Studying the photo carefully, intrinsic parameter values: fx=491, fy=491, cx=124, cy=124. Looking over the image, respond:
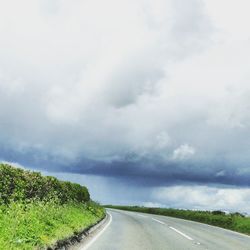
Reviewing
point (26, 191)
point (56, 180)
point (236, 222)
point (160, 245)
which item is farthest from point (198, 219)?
point (160, 245)

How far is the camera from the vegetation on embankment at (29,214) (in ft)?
46.3

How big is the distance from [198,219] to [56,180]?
1843cm

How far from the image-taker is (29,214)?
18.9m

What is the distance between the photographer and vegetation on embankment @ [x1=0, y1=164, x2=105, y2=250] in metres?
14.1

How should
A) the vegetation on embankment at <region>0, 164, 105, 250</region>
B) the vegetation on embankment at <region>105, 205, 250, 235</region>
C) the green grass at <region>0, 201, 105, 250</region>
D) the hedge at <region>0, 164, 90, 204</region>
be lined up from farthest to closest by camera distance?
the vegetation on embankment at <region>105, 205, 250, 235</region> → the hedge at <region>0, 164, 90, 204</region> → the vegetation on embankment at <region>0, 164, 105, 250</region> → the green grass at <region>0, 201, 105, 250</region>

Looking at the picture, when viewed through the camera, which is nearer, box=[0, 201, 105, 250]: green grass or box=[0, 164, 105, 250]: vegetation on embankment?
box=[0, 201, 105, 250]: green grass

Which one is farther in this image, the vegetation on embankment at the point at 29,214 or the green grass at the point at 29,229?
the vegetation on embankment at the point at 29,214

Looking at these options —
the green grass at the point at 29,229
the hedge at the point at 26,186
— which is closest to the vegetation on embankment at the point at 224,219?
the hedge at the point at 26,186

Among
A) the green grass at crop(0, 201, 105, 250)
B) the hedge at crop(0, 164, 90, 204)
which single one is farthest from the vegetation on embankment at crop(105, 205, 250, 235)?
the green grass at crop(0, 201, 105, 250)

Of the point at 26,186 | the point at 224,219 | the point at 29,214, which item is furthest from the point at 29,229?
the point at 224,219

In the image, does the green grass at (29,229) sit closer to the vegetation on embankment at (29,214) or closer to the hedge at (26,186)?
the vegetation on embankment at (29,214)

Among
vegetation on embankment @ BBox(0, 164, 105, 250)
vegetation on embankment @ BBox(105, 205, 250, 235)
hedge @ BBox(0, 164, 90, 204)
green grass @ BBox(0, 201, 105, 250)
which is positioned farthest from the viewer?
vegetation on embankment @ BBox(105, 205, 250, 235)

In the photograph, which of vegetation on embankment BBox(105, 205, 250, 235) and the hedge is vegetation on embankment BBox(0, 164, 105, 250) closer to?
the hedge

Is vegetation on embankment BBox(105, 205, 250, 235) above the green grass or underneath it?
above
